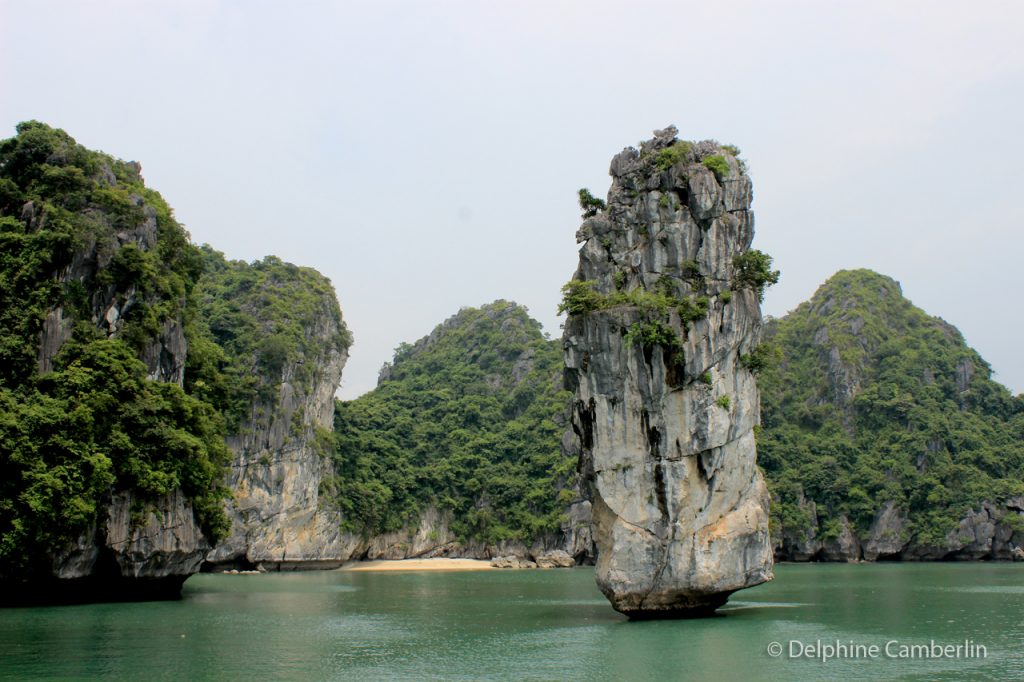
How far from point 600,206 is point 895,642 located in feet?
49.4

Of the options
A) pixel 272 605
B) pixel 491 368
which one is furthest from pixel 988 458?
pixel 272 605

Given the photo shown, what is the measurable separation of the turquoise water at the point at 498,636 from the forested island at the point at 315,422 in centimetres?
411

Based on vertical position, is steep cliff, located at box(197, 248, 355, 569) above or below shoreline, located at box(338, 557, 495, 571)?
above

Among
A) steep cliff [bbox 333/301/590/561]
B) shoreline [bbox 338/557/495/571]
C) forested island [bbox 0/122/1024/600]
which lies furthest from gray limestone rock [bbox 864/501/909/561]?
shoreline [bbox 338/557/495/571]

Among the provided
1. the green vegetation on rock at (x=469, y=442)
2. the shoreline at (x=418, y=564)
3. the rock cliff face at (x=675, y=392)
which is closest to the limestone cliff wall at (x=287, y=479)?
the shoreline at (x=418, y=564)

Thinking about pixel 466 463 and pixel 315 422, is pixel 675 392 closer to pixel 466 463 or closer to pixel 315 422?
pixel 315 422

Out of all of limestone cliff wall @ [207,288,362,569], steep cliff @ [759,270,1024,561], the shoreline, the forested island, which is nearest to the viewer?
the forested island

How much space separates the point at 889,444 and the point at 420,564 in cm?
3901

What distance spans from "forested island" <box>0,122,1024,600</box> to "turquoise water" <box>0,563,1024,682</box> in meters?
4.11

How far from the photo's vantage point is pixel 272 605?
33094 millimetres

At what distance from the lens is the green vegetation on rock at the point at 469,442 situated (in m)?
69.8

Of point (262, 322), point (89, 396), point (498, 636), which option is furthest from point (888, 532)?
point (89, 396)

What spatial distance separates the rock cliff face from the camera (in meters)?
24.8

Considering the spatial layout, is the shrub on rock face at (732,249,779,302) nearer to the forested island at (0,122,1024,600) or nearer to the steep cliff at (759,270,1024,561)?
the forested island at (0,122,1024,600)
